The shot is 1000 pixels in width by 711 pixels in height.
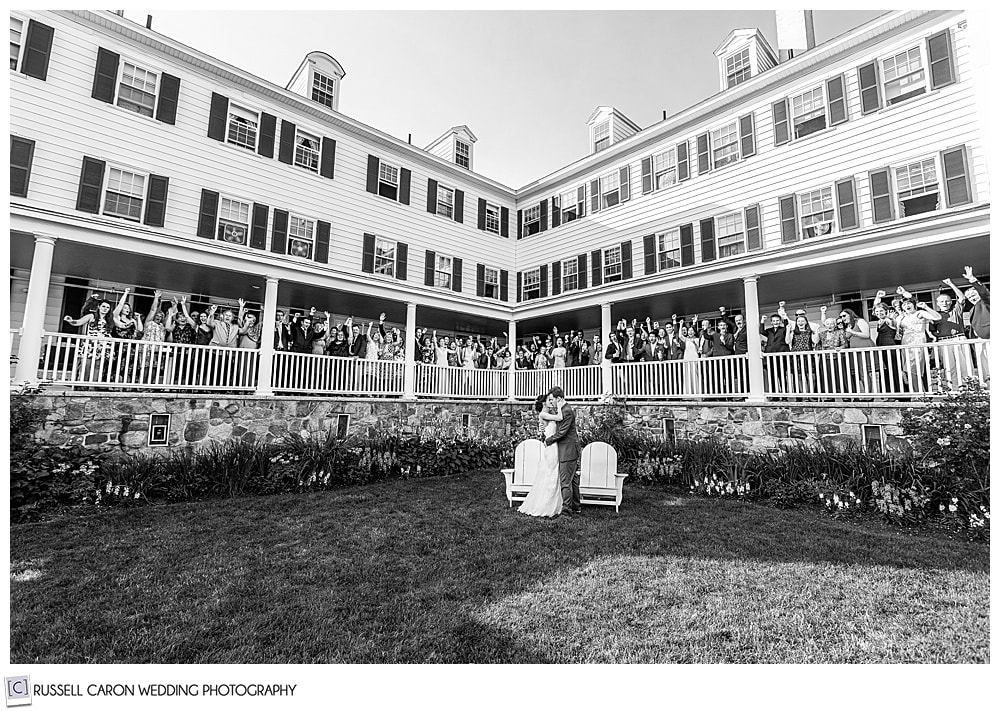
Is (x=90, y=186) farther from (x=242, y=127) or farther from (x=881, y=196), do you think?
(x=881, y=196)

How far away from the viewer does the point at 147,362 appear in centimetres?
891

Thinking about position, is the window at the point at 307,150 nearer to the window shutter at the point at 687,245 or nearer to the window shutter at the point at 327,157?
the window shutter at the point at 327,157

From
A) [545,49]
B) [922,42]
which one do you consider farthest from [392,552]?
[922,42]

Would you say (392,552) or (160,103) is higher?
(160,103)

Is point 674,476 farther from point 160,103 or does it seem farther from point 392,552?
point 160,103

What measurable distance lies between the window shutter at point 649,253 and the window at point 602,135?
3.96 metres

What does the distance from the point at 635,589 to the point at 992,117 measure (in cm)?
380

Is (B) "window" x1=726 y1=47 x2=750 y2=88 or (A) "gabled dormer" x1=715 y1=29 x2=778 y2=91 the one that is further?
(B) "window" x1=726 y1=47 x2=750 y2=88

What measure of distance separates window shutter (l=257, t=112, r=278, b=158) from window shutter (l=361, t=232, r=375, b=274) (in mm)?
A: 2813

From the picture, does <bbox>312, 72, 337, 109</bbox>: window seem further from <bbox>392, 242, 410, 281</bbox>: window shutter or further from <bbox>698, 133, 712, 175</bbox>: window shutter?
<bbox>698, 133, 712, 175</bbox>: window shutter

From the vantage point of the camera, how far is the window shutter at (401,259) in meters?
13.1

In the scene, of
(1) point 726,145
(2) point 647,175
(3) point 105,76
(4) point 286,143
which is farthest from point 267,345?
(1) point 726,145

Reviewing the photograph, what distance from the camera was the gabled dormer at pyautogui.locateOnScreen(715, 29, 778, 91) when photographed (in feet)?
40.1

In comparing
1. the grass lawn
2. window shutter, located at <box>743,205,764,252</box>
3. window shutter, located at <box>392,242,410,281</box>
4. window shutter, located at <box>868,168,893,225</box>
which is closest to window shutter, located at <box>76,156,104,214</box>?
window shutter, located at <box>392,242,410,281</box>
